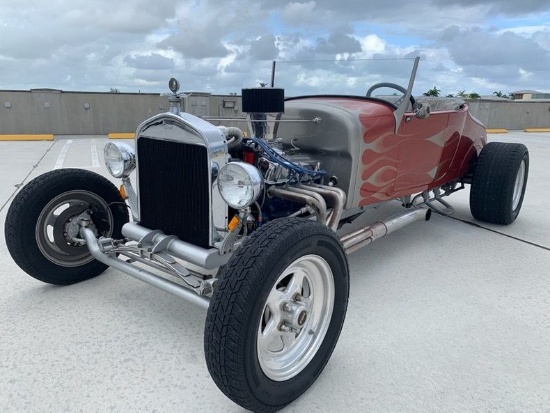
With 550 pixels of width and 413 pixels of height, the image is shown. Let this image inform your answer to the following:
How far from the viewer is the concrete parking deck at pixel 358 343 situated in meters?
2.04

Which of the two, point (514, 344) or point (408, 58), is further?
point (408, 58)

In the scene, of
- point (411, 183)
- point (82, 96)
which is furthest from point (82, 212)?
point (82, 96)

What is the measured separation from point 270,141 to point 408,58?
4.40 ft

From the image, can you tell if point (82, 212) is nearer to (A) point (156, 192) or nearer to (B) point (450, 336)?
(A) point (156, 192)

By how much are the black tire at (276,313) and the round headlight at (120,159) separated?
1.29m

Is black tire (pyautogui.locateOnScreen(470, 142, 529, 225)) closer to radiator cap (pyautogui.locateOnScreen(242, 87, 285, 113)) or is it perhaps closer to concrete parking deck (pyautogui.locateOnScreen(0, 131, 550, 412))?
concrete parking deck (pyautogui.locateOnScreen(0, 131, 550, 412))

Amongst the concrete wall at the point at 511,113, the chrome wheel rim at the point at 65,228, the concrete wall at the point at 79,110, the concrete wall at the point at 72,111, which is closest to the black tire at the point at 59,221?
the chrome wheel rim at the point at 65,228

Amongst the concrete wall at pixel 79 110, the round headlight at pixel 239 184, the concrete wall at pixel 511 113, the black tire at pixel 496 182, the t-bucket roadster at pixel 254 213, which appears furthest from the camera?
the concrete wall at pixel 511 113

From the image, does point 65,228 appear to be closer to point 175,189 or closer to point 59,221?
point 59,221

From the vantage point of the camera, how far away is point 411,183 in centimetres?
384

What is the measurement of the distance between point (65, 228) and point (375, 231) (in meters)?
2.20

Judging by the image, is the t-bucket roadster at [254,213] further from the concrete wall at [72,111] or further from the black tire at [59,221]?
the concrete wall at [72,111]

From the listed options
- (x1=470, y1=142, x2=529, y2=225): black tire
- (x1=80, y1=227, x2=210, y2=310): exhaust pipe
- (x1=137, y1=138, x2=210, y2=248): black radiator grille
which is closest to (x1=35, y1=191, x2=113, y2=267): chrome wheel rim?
(x1=80, y1=227, x2=210, y2=310): exhaust pipe

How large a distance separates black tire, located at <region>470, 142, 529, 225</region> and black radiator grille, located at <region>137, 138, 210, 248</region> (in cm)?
327
